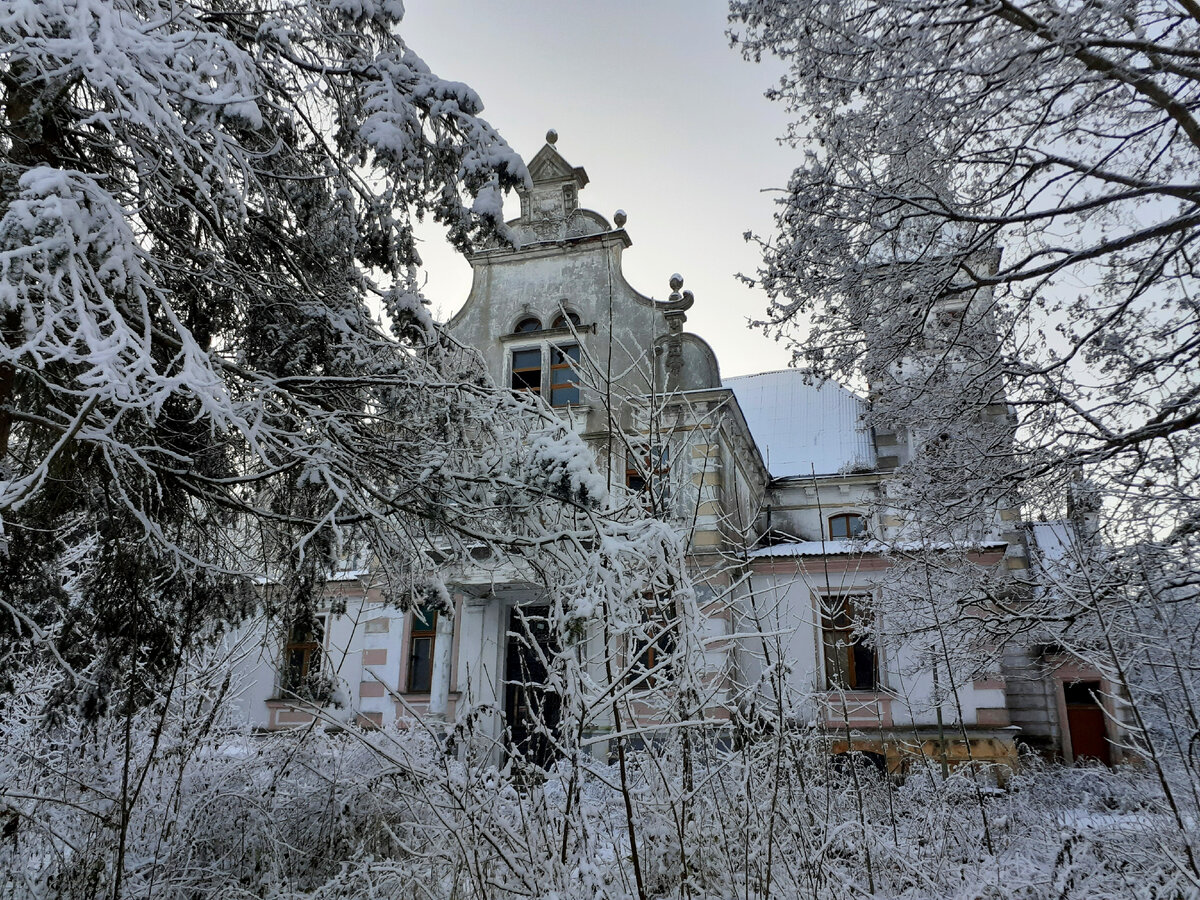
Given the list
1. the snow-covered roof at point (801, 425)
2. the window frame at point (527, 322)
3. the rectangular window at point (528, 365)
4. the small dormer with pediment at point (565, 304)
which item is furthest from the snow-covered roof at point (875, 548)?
the window frame at point (527, 322)

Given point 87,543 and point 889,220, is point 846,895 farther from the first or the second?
point 87,543

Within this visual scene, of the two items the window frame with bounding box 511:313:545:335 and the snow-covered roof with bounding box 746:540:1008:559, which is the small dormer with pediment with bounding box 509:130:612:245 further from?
the snow-covered roof with bounding box 746:540:1008:559

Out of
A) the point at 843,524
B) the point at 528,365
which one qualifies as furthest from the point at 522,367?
the point at 843,524

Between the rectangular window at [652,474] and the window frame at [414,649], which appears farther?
the window frame at [414,649]

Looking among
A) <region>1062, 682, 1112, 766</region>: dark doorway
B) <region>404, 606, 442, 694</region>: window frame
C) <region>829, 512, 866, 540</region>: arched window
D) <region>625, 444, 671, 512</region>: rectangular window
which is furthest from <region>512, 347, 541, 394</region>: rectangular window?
<region>1062, 682, 1112, 766</region>: dark doorway

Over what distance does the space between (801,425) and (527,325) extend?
30.3 feet

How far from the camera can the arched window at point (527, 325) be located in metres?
15.8

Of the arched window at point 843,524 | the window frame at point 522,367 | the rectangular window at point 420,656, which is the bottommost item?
the rectangular window at point 420,656

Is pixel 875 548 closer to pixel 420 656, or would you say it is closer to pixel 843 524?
pixel 843 524

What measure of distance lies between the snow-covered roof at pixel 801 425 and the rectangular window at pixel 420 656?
30.5ft

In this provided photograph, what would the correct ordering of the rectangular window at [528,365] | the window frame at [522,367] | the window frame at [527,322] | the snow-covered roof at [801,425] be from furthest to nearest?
the snow-covered roof at [801,425]
the window frame at [527,322]
the rectangular window at [528,365]
the window frame at [522,367]

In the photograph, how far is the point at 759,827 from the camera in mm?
3682

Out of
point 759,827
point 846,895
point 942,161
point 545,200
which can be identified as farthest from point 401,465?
point 545,200

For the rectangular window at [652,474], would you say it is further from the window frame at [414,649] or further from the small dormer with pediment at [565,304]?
the window frame at [414,649]
